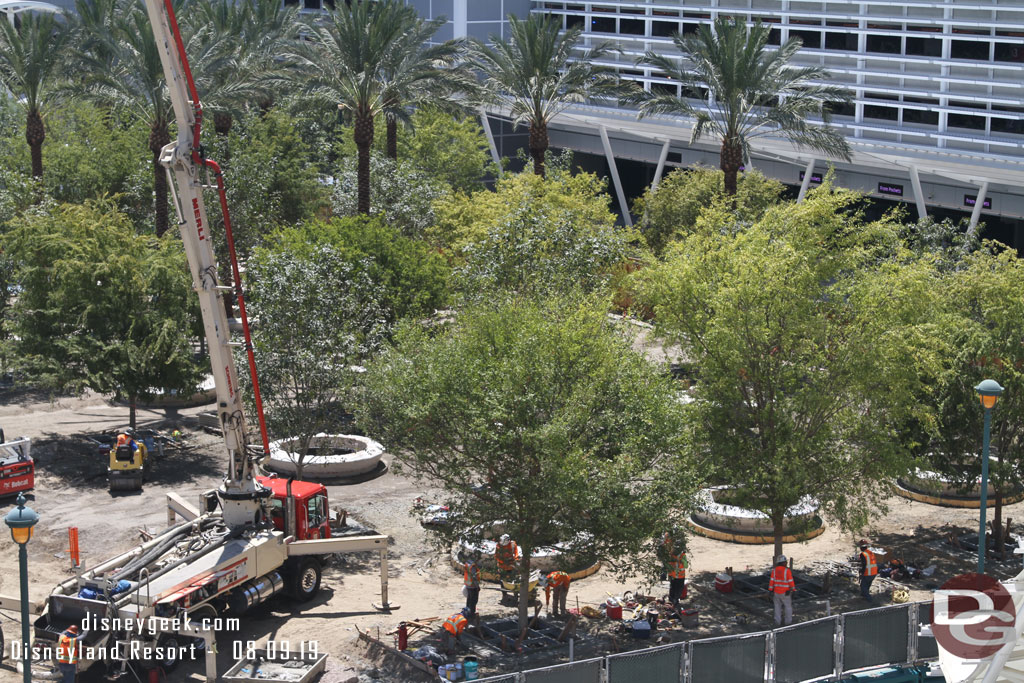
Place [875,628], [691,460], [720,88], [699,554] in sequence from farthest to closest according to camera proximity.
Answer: [720,88], [699,554], [691,460], [875,628]

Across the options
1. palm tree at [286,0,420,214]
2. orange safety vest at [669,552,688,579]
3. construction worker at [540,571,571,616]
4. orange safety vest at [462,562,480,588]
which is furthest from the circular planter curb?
palm tree at [286,0,420,214]

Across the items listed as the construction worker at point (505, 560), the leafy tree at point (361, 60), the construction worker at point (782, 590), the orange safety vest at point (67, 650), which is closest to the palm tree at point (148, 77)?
the leafy tree at point (361, 60)

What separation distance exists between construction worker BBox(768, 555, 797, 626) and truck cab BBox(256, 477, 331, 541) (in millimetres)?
8283

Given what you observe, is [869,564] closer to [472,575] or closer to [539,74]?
[472,575]

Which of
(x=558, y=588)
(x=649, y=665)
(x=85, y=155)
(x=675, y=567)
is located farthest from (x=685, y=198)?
(x=649, y=665)

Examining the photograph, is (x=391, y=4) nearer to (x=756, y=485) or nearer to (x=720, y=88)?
(x=720, y=88)

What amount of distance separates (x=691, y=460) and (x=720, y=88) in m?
24.9

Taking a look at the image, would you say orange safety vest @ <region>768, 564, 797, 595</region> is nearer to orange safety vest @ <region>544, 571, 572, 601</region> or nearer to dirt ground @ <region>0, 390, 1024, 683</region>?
dirt ground @ <region>0, 390, 1024, 683</region>

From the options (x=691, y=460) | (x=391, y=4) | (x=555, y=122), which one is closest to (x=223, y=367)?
(x=691, y=460)

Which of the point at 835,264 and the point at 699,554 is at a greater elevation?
the point at 835,264

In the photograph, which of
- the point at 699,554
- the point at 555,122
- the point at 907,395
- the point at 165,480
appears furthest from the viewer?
the point at 555,122

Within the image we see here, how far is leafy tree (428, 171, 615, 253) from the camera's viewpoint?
39719 millimetres

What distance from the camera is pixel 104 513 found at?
27609mm

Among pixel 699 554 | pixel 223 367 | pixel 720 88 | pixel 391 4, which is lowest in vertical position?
pixel 699 554
